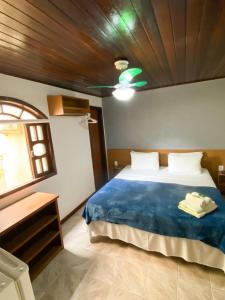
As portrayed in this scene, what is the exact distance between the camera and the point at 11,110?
2199 mm

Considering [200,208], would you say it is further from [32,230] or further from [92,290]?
[32,230]

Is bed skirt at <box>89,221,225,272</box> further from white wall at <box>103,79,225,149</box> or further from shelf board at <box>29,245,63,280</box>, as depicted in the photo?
white wall at <box>103,79,225,149</box>

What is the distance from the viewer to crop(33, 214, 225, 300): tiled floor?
1603mm

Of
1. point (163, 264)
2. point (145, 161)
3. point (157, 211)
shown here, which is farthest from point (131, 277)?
point (145, 161)

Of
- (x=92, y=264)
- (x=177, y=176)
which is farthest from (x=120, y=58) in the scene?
(x=92, y=264)

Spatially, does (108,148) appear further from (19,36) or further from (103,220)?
(19,36)

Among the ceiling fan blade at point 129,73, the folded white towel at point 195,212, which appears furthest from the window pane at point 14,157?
the folded white towel at point 195,212

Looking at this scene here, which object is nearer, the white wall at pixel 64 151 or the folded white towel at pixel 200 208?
the folded white towel at pixel 200 208

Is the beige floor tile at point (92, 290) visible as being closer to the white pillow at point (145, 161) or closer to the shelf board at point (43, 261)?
the shelf board at point (43, 261)

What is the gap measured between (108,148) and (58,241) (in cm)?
246

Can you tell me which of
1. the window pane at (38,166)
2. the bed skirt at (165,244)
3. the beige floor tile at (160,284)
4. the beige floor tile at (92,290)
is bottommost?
the beige floor tile at (160,284)

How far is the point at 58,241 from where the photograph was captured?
2.29m

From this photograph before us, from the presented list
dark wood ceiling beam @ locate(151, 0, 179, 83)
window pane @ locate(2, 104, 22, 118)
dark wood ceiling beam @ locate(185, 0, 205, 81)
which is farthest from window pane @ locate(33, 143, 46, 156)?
dark wood ceiling beam @ locate(185, 0, 205, 81)

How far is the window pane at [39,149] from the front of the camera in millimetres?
2518
